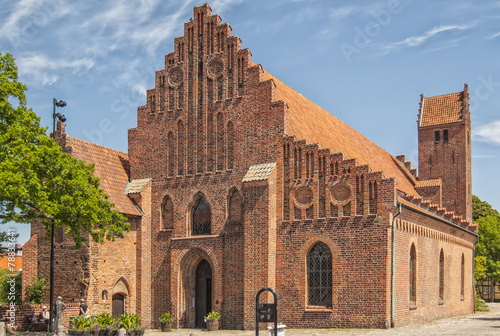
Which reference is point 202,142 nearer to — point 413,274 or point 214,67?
point 214,67

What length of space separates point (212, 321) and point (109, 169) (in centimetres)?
932

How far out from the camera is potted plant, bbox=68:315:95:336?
21.2 metres

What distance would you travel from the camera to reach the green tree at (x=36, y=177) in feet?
67.2

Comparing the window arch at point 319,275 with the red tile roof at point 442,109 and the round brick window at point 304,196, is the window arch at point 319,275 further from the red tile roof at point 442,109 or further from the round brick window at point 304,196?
the red tile roof at point 442,109

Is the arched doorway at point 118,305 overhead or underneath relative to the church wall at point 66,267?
underneath

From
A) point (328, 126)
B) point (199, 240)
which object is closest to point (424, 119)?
point (328, 126)

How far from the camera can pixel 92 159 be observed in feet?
95.5

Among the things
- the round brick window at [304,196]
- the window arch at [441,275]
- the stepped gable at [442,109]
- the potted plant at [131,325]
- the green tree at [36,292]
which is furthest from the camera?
the stepped gable at [442,109]

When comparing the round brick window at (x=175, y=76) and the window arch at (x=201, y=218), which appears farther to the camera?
the round brick window at (x=175, y=76)

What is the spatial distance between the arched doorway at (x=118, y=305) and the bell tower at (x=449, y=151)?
87.2 feet

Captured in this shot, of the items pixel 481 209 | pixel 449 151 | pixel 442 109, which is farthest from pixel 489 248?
pixel 442 109

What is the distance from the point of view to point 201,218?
2892 centimetres

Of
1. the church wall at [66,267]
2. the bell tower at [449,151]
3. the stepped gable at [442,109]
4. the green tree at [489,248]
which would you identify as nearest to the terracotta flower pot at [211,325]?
the church wall at [66,267]

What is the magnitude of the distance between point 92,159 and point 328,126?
13.8 m
